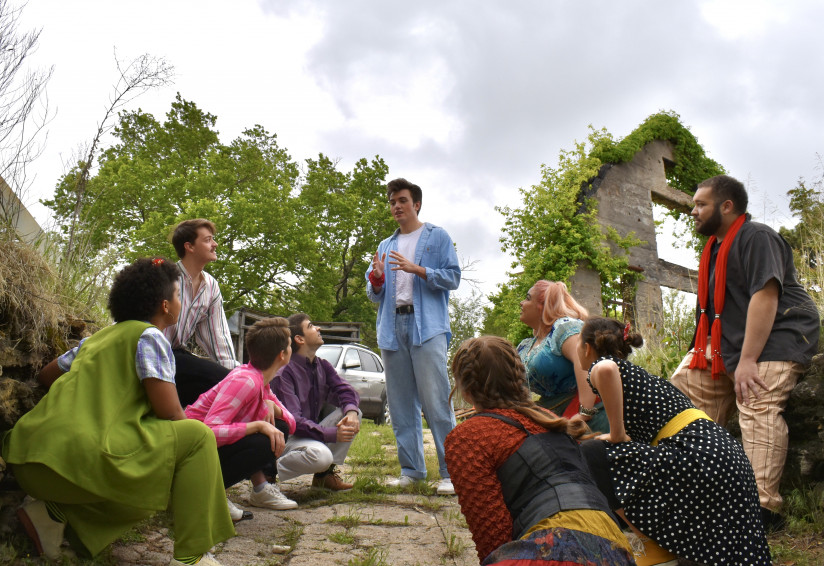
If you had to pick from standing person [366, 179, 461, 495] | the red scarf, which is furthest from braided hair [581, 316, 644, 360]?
standing person [366, 179, 461, 495]

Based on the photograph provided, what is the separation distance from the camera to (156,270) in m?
2.65

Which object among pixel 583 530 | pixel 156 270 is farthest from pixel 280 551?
pixel 583 530

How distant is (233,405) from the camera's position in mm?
3193

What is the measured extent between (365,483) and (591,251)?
913 cm

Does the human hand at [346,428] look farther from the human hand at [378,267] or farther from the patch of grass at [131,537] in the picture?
the patch of grass at [131,537]

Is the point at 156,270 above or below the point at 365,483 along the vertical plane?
above

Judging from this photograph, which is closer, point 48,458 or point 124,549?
point 48,458

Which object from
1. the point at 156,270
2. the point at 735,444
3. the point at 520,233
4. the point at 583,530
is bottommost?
the point at 583,530

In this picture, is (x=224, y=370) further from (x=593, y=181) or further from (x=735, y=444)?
(x=593, y=181)

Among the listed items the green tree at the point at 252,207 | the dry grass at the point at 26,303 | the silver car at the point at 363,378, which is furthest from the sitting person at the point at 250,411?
the green tree at the point at 252,207

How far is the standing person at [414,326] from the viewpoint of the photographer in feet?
15.1

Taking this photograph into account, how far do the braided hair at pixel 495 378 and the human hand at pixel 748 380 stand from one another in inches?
50.5

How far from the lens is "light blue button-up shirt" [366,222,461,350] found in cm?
468

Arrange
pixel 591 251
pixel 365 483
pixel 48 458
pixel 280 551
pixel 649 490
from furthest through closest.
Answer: pixel 591 251 < pixel 365 483 < pixel 280 551 < pixel 649 490 < pixel 48 458
